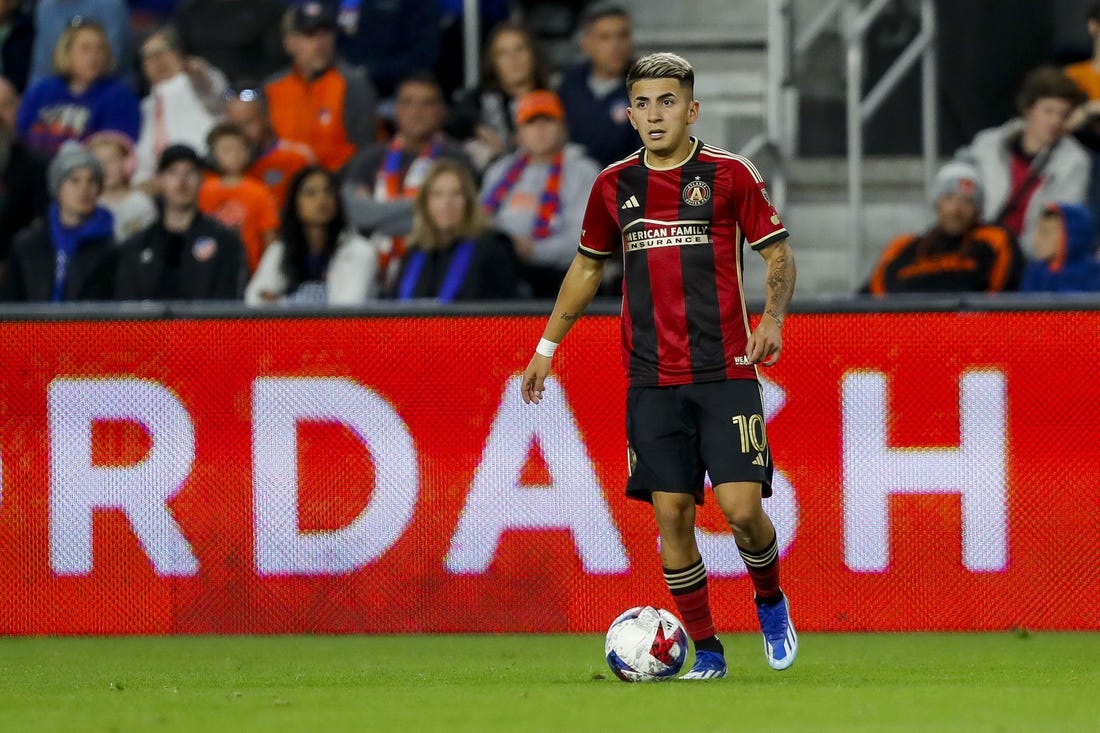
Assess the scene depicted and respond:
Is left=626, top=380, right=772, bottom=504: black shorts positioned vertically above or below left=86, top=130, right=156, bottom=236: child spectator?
below

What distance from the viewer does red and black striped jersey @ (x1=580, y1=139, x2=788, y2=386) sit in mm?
6789

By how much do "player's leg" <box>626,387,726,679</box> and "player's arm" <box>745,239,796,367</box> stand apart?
0.38 meters

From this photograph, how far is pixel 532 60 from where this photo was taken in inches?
484

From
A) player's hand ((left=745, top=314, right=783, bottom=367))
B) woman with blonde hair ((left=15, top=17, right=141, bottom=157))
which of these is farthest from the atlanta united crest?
woman with blonde hair ((left=15, top=17, right=141, bottom=157))

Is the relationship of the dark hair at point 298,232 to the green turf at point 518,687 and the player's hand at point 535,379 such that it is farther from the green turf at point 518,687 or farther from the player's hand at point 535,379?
the player's hand at point 535,379

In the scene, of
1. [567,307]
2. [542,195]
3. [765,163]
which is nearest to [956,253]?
[765,163]

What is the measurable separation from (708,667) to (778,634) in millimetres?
264

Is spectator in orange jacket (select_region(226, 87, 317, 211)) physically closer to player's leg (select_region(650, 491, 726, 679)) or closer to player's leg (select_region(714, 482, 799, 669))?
player's leg (select_region(650, 491, 726, 679))

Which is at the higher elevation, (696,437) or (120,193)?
(120,193)

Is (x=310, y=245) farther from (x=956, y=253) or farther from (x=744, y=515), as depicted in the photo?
(x=744, y=515)

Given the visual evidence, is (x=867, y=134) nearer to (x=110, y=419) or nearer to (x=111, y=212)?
(x=111, y=212)

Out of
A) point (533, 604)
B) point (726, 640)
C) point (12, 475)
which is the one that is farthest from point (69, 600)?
point (726, 640)

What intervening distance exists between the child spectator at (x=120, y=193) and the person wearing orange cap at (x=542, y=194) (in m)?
2.16

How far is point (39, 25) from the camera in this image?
13.7 metres
